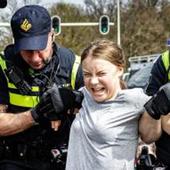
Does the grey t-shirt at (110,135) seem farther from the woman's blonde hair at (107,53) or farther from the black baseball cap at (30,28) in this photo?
the black baseball cap at (30,28)

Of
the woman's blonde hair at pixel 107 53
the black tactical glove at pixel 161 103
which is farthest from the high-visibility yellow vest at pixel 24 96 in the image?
the black tactical glove at pixel 161 103

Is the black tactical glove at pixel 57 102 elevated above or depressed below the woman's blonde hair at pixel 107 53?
below

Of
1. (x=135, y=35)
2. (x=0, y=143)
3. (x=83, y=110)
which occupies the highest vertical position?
(x=83, y=110)

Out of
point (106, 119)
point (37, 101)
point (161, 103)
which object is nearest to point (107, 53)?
point (106, 119)

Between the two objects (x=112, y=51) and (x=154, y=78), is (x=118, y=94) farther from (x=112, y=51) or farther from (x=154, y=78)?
(x=154, y=78)

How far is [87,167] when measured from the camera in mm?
3619

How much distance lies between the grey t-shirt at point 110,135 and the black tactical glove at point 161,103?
20cm

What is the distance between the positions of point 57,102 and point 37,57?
420 millimetres

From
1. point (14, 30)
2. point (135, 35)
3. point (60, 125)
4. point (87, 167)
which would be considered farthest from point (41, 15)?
point (135, 35)

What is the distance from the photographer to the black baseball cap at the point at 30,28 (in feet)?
13.7

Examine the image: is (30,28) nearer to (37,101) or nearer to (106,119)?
(37,101)

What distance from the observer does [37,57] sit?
416 centimetres

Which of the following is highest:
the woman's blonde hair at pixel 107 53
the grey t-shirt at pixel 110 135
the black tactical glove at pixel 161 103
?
the woman's blonde hair at pixel 107 53

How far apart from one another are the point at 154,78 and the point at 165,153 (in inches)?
31.2
